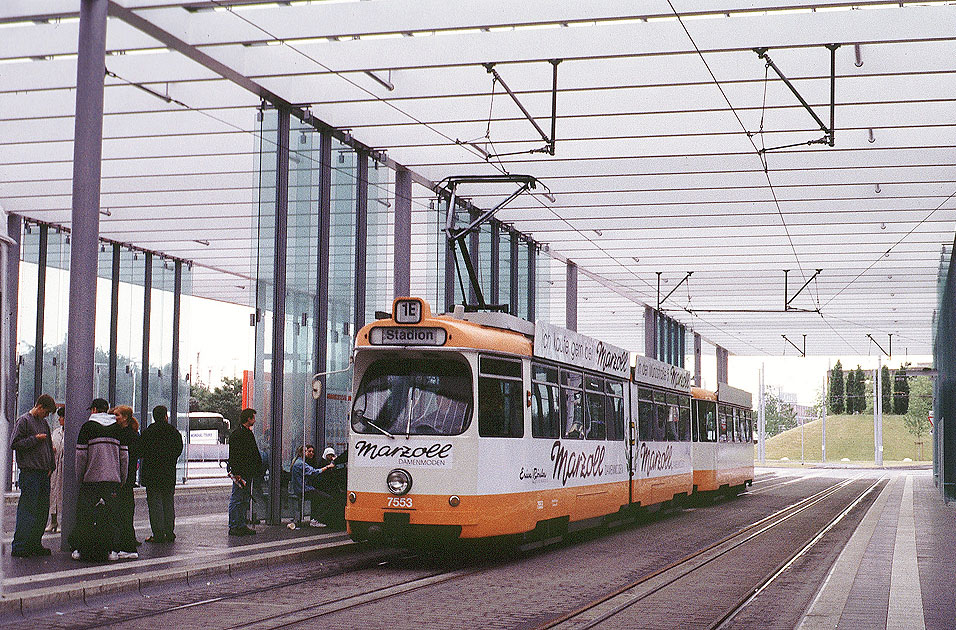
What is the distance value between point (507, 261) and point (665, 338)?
23.1 meters

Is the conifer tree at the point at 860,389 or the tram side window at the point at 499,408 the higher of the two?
the conifer tree at the point at 860,389

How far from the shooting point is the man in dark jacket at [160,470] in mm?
14734

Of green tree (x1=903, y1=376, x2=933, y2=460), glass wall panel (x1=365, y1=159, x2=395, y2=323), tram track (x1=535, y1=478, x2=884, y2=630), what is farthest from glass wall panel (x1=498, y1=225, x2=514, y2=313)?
green tree (x1=903, y1=376, x2=933, y2=460)

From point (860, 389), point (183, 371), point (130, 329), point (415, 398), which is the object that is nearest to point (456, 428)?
point (415, 398)

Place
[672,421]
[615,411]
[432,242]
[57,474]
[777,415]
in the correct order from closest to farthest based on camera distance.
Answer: [57,474], [615,411], [672,421], [432,242], [777,415]

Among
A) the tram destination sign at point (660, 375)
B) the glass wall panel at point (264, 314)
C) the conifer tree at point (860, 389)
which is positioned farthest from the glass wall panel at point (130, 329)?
the conifer tree at point (860, 389)

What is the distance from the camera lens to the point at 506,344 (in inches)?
580

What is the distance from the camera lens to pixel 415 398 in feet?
46.5

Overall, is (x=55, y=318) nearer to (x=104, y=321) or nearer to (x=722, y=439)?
(x=104, y=321)

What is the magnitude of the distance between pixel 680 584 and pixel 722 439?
18.4 metres

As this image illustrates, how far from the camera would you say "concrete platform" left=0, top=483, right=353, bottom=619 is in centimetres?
1018

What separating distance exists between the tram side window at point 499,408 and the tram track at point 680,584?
8.12 ft

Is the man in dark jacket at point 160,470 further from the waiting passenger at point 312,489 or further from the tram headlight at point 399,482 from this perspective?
the waiting passenger at point 312,489

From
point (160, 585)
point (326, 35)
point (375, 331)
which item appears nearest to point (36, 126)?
point (326, 35)
